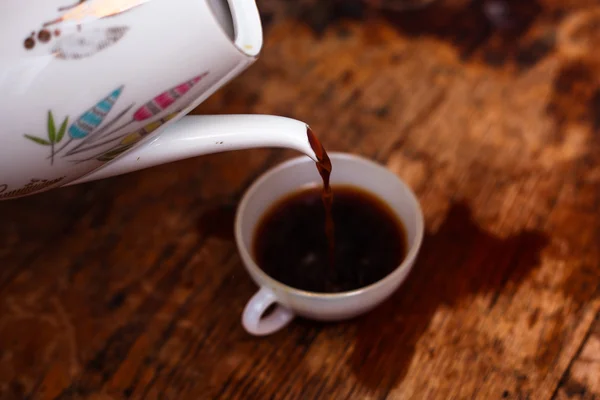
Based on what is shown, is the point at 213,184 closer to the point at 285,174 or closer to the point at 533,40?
the point at 285,174

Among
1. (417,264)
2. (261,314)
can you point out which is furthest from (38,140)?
(417,264)

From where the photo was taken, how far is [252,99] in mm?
958

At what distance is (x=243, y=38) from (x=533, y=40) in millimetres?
707

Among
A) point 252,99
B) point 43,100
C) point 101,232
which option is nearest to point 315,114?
point 252,99

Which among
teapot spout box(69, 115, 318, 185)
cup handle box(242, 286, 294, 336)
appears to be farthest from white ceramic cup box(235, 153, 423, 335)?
teapot spout box(69, 115, 318, 185)

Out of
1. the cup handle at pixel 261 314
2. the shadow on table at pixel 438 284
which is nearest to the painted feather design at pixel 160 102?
Answer: the cup handle at pixel 261 314

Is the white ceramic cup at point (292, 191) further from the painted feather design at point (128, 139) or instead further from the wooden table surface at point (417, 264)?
the painted feather design at point (128, 139)

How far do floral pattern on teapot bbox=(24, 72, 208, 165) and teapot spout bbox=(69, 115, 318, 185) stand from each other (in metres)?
0.03

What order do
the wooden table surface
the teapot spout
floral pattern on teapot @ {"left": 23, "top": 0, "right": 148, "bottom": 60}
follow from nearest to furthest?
floral pattern on teapot @ {"left": 23, "top": 0, "right": 148, "bottom": 60} < the teapot spout < the wooden table surface

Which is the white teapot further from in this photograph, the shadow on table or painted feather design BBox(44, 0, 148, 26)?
the shadow on table

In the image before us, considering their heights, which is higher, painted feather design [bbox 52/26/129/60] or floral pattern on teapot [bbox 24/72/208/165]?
painted feather design [bbox 52/26/129/60]

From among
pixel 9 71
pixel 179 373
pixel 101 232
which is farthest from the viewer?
pixel 101 232

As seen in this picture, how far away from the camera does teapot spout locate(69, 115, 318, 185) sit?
1.78 feet

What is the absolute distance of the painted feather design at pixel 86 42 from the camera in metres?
0.44
